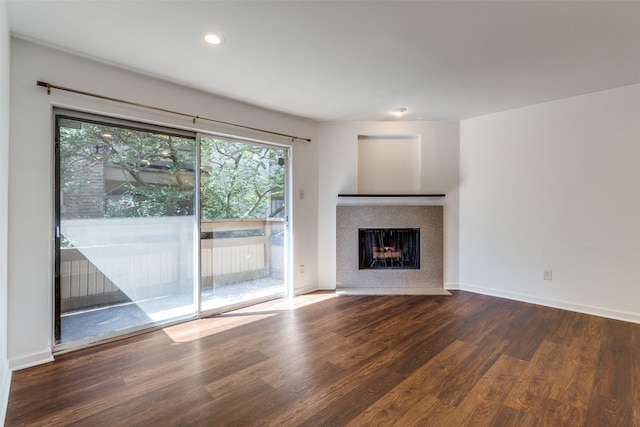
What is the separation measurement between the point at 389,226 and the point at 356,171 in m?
0.89

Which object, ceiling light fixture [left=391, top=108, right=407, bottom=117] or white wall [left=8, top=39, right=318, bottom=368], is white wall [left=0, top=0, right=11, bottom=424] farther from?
ceiling light fixture [left=391, top=108, right=407, bottom=117]

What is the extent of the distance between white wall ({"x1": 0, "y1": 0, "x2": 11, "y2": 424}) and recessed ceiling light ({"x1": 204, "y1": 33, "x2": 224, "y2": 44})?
1066 mm

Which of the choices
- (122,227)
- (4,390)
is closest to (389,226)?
(122,227)

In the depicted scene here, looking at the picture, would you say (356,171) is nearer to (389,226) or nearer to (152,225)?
(389,226)

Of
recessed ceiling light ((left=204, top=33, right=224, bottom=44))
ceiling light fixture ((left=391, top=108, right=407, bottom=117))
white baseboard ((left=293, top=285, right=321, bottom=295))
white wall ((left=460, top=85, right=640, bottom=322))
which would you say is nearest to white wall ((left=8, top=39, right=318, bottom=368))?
recessed ceiling light ((left=204, top=33, right=224, bottom=44))

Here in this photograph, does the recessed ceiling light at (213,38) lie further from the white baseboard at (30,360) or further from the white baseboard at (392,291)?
the white baseboard at (392,291)

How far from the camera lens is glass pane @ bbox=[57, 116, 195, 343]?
92.4 inches

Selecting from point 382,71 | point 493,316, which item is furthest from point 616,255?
point 382,71

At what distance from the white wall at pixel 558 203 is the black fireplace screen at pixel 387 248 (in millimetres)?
676

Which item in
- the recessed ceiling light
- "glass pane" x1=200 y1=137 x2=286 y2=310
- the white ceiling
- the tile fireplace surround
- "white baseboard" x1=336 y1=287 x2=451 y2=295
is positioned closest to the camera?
the white ceiling

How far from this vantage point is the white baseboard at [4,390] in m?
1.56

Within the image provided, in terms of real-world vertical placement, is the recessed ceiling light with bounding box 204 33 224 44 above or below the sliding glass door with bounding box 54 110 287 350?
above

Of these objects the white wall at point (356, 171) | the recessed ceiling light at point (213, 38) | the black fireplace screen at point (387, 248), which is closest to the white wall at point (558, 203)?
the white wall at point (356, 171)

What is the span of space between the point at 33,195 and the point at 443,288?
4351 mm
